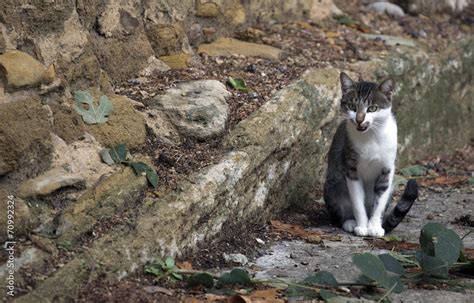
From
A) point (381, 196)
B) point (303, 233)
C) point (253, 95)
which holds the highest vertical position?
point (253, 95)

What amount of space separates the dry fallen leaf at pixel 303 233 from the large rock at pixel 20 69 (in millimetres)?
1786

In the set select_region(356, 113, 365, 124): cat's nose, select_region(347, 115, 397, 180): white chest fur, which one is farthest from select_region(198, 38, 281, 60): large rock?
select_region(356, 113, 365, 124): cat's nose

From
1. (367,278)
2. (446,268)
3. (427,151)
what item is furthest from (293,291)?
(427,151)

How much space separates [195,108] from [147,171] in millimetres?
741

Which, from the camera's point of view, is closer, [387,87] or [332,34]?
→ [387,87]

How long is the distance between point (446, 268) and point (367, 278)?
0.40m

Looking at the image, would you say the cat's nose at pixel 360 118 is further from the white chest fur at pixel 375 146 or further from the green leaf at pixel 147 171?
the green leaf at pixel 147 171

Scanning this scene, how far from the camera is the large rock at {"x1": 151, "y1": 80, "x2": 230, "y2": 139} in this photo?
196 inches

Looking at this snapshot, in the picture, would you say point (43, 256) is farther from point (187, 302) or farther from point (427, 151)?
point (427, 151)

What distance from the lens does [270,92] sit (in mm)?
5684

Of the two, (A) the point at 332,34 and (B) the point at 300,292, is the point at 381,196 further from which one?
(A) the point at 332,34

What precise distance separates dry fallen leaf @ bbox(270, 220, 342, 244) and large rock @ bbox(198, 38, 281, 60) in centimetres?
143

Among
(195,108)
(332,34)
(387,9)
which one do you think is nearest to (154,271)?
(195,108)

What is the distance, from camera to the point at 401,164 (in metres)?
7.37
